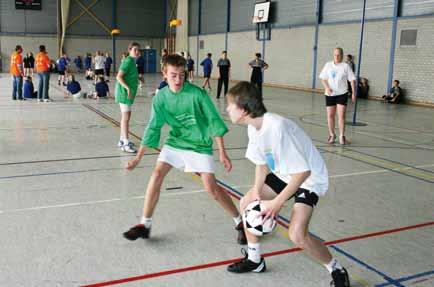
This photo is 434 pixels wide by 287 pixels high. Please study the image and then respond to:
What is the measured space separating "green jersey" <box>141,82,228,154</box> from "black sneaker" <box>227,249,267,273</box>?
3.25 feet

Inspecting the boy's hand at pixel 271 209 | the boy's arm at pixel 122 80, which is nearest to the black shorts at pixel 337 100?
the boy's arm at pixel 122 80

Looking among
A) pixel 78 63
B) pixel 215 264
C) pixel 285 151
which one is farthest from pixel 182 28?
pixel 285 151

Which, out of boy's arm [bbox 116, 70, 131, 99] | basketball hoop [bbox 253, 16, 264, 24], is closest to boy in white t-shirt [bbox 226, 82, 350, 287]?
boy's arm [bbox 116, 70, 131, 99]

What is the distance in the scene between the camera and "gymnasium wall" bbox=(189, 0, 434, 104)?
56.2 feet

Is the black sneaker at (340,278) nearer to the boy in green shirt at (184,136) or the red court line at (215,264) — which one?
the red court line at (215,264)

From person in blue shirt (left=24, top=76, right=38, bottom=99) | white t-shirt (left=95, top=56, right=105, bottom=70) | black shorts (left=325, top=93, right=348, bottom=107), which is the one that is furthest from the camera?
white t-shirt (left=95, top=56, right=105, bottom=70)

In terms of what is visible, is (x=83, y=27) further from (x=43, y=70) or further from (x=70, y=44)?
(x=43, y=70)

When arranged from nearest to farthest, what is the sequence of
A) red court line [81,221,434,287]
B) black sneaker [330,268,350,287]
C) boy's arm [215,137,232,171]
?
black sneaker [330,268,350,287] < red court line [81,221,434,287] < boy's arm [215,137,232,171]

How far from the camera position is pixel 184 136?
3.81 metres

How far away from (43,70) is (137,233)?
12.3 meters

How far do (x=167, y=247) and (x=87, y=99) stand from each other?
13530mm

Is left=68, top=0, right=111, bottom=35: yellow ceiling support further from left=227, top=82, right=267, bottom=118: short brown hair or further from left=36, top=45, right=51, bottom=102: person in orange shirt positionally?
left=227, top=82, right=267, bottom=118: short brown hair

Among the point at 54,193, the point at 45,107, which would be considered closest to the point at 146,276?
the point at 54,193

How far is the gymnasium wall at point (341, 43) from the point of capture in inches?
675
